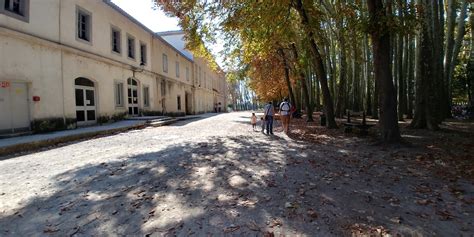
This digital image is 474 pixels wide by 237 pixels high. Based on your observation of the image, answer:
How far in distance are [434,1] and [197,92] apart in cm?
3278

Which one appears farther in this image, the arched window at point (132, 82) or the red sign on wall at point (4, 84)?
the arched window at point (132, 82)

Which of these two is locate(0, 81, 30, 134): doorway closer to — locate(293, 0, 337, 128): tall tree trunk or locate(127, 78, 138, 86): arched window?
locate(127, 78, 138, 86): arched window

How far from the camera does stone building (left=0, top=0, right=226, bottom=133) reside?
11609 millimetres

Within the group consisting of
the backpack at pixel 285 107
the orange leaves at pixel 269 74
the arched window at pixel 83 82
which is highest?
the orange leaves at pixel 269 74

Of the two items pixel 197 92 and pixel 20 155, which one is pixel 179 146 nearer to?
pixel 20 155

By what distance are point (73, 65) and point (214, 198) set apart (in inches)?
531

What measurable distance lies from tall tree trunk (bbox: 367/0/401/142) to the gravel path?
2.08 meters

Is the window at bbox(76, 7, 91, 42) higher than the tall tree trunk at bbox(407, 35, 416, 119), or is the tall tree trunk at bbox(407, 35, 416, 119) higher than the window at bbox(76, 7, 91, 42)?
the window at bbox(76, 7, 91, 42)

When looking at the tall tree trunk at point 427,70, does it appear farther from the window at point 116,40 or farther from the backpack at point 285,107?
the window at point 116,40

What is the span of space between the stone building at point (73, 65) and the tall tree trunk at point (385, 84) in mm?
12391

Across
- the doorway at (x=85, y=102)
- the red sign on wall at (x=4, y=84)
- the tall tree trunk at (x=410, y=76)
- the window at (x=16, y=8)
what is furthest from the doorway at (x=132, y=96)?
the tall tree trunk at (x=410, y=76)

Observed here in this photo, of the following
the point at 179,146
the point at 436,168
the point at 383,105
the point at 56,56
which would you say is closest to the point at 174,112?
the point at 56,56

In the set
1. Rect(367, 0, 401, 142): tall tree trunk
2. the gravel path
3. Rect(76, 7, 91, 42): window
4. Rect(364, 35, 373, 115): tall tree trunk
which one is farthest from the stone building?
Rect(364, 35, 373, 115): tall tree trunk

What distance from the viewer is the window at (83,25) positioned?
1594cm
